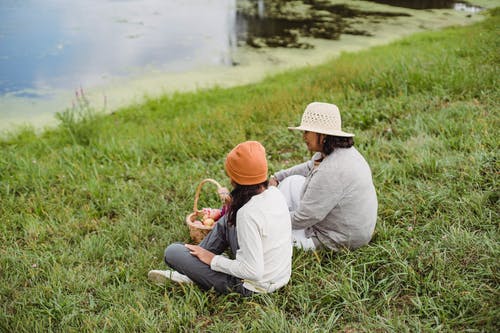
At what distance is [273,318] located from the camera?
209 centimetres

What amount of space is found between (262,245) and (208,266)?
1.26ft

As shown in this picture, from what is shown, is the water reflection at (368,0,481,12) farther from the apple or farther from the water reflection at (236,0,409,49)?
the apple

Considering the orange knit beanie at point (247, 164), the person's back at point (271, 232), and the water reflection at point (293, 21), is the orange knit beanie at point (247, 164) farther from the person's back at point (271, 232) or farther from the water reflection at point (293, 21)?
the water reflection at point (293, 21)

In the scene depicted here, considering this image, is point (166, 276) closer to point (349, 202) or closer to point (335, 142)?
point (349, 202)

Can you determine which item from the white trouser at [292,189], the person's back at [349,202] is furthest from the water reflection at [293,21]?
the person's back at [349,202]

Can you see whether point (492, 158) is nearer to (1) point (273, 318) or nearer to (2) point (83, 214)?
(1) point (273, 318)

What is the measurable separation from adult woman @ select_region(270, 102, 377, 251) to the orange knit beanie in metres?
0.43

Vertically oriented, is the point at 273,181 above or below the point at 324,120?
below

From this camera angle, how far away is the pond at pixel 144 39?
679cm

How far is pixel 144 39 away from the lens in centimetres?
882

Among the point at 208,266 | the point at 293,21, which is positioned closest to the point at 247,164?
the point at 208,266

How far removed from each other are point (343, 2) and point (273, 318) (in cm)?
1201

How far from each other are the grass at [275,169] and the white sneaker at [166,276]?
6 cm

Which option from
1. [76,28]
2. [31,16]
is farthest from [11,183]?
[31,16]
